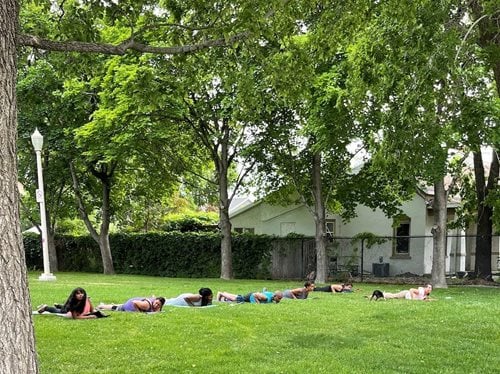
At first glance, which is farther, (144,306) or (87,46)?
(144,306)

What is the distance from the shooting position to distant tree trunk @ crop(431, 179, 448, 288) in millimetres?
18828

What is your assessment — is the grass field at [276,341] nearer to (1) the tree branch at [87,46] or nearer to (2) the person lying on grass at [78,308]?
(2) the person lying on grass at [78,308]

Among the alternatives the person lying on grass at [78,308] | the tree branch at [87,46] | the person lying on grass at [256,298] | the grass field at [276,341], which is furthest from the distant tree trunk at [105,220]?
the tree branch at [87,46]

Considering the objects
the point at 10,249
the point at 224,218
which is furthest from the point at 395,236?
the point at 10,249

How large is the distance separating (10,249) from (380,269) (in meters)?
24.1

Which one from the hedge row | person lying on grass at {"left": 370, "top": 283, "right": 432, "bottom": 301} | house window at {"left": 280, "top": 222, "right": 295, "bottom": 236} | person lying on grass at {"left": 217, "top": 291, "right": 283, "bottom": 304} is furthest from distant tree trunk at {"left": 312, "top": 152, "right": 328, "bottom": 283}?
person lying on grass at {"left": 217, "top": 291, "right": 283, "bottom": 304}

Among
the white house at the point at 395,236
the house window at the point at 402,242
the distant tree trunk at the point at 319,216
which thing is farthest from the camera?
the house window at the point at 402,242

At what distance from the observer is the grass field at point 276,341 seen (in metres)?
6.16

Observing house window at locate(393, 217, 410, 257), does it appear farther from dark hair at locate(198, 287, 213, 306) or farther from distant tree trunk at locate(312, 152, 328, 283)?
dark hair at locate(198, 287, 213, 306)

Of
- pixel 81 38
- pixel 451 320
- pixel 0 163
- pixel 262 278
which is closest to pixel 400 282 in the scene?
pixel 262 278

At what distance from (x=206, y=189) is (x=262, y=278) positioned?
920 centimetres

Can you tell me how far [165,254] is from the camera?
2719 cm

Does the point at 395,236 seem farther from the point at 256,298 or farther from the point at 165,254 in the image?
the point at 256,298

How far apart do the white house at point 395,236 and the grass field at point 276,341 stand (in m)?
14.8
